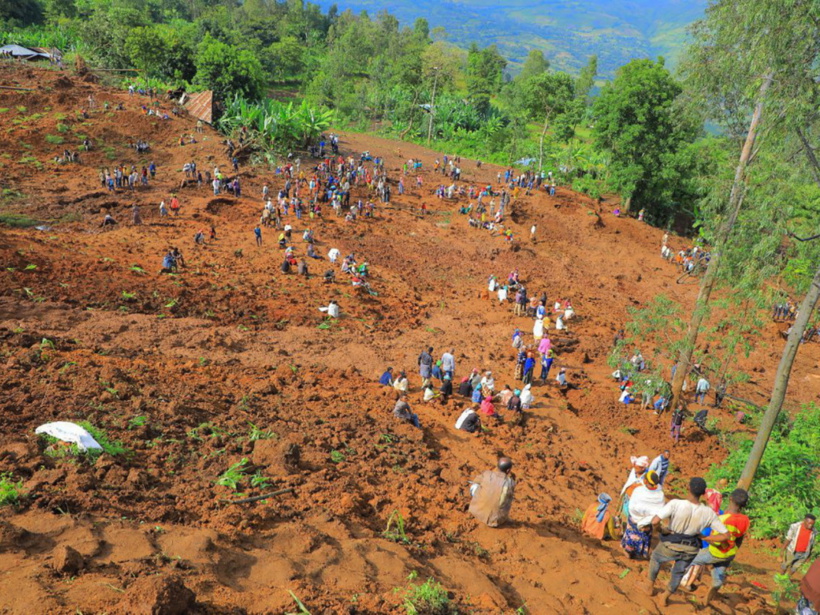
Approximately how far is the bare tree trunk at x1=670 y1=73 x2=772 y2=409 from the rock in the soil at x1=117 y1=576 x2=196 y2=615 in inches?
398

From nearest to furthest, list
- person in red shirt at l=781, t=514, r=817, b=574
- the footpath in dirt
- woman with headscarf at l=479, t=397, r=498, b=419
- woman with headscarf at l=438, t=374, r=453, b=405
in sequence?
1. the footpath in dirt
2. person in red shirt at l=781, t=514, r=817, b=574
3. woman with headscarf at l=479, t=397, r=498, b=419
4. woman with headscarf at l=438, t=374, r=453, b=405

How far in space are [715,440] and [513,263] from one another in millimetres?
13385

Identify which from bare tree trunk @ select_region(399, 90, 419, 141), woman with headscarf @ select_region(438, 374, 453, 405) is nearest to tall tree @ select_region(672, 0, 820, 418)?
woman with headscarf @ select_region(438, 374, 453, 405)

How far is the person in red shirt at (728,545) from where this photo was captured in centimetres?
579

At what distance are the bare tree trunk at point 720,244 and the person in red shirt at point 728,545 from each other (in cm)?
621

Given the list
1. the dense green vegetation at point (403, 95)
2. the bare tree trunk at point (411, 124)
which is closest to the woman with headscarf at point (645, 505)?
the dense green vegetation at point (403, 95)

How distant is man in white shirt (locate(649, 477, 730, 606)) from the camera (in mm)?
5617

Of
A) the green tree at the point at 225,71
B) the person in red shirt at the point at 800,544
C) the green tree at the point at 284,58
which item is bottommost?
the person in red shirt at the point at 800,544

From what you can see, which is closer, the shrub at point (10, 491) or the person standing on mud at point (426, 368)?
the shrub at point (10, 491)

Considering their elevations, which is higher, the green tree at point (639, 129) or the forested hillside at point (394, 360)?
the green tree at point (639, 129)

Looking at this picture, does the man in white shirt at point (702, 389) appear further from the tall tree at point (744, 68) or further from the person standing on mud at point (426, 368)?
the person standing on mud at point (426, 368)

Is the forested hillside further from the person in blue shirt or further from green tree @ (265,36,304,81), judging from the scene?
green tree @ (265,36,304,81)

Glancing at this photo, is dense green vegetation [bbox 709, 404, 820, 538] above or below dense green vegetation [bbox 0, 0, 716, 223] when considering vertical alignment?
below

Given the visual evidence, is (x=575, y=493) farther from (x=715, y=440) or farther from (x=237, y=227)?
(x=237, y=227)
